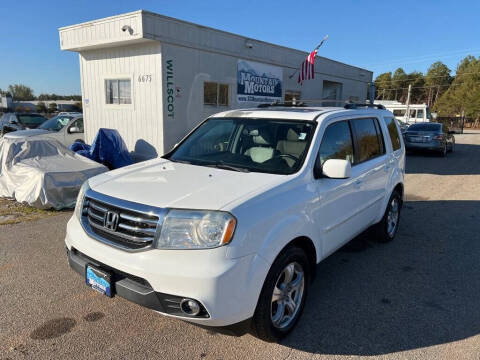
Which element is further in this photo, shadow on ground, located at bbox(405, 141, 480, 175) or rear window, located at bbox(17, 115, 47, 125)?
rear window, located at bbox(17, 115, 47, 125)

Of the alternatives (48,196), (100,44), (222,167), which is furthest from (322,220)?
(100,44)

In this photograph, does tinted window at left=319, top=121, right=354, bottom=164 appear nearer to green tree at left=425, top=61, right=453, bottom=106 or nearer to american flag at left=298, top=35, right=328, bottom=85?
american flag at left=298, top=35, right=328, bottom=85

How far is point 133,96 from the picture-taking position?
9.54 metres

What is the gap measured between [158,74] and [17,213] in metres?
4.48

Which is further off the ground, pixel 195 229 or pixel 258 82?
pixel 258 82

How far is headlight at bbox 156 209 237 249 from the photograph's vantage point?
2.32 m

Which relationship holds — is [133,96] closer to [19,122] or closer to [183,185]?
[183,185]

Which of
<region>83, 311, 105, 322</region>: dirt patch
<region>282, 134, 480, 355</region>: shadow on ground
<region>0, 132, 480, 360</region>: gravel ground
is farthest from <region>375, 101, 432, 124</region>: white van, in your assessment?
<region>83, 311, 105, 322</region>: dirt patch

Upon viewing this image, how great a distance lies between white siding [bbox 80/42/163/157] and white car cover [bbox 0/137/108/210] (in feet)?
7.46

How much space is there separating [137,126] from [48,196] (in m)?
3.77

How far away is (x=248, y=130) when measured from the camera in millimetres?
3814

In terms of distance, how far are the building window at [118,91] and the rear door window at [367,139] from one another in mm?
7081

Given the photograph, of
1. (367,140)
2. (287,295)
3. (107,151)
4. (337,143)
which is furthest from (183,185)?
(107,151)

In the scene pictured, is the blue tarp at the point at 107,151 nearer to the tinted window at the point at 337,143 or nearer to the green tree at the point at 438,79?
the tinted window at the point at 337,143
